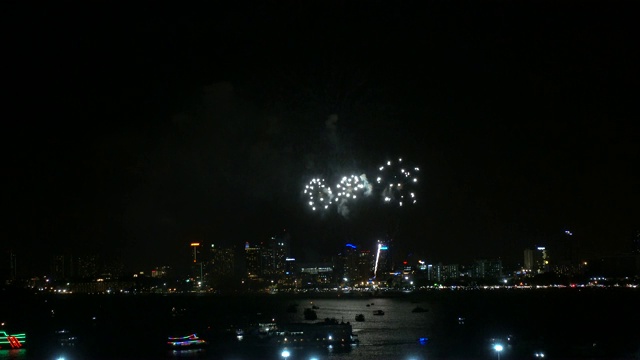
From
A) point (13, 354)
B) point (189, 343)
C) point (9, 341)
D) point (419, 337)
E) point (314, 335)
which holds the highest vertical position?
point (314, 335)

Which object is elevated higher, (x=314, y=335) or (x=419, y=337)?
(x=314, y=335)

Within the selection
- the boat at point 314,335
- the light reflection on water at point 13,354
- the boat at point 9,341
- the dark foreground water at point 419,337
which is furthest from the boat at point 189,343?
the boat at point 9,341

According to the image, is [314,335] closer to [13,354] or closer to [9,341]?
[13,354]

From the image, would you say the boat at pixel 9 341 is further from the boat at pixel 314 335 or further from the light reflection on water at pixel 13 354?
the boat at pixel 314 335

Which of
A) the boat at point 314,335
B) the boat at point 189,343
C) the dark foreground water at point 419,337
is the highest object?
the boat at point 314,335

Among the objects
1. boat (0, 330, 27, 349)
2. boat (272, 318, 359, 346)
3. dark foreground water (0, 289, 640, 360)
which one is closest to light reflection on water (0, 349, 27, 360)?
dark foreground water (0, 289, 640, 360)

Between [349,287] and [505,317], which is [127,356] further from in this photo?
[349,287]

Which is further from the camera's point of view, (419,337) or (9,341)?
(419,337)

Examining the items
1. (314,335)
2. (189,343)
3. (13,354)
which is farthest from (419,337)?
(13,354)

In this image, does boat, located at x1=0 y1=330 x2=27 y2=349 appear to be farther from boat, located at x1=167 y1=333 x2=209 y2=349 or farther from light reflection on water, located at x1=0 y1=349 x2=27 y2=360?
boat, located at x1=167 y1=333 x2=209 y2=349

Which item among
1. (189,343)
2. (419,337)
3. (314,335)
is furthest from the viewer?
(419,337)

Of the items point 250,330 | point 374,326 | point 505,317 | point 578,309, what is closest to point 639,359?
point 250,330
